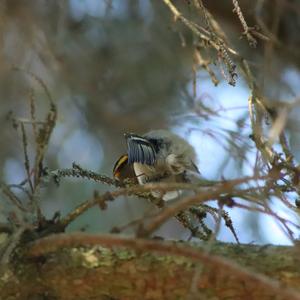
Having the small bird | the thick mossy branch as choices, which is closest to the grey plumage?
the small bird

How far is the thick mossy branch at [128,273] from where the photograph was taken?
115cm

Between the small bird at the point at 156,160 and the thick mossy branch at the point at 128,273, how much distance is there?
0.36m

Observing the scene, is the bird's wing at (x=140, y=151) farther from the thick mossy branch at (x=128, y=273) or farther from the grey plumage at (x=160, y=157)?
the thick mossy branch at (x=128, y=273)

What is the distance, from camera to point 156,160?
5.87 ft

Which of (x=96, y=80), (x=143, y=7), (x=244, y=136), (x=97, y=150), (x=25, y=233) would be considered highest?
(x=143, y=7)

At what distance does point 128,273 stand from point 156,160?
0.62 m

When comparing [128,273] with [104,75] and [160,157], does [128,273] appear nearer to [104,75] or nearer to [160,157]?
[160,157]

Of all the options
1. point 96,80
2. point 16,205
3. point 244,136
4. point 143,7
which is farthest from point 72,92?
point 16,205

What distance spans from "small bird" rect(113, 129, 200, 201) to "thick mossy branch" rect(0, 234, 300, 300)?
36 centimetres

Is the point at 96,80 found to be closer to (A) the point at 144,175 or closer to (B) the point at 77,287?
(A) the point at 144,175

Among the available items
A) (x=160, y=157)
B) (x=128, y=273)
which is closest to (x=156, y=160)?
(x=160, y=157)

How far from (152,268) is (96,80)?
1.60 metres

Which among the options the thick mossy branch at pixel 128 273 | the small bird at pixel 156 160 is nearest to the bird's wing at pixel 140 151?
the small bird at pixel 156 160

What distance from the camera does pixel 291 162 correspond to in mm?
1206
